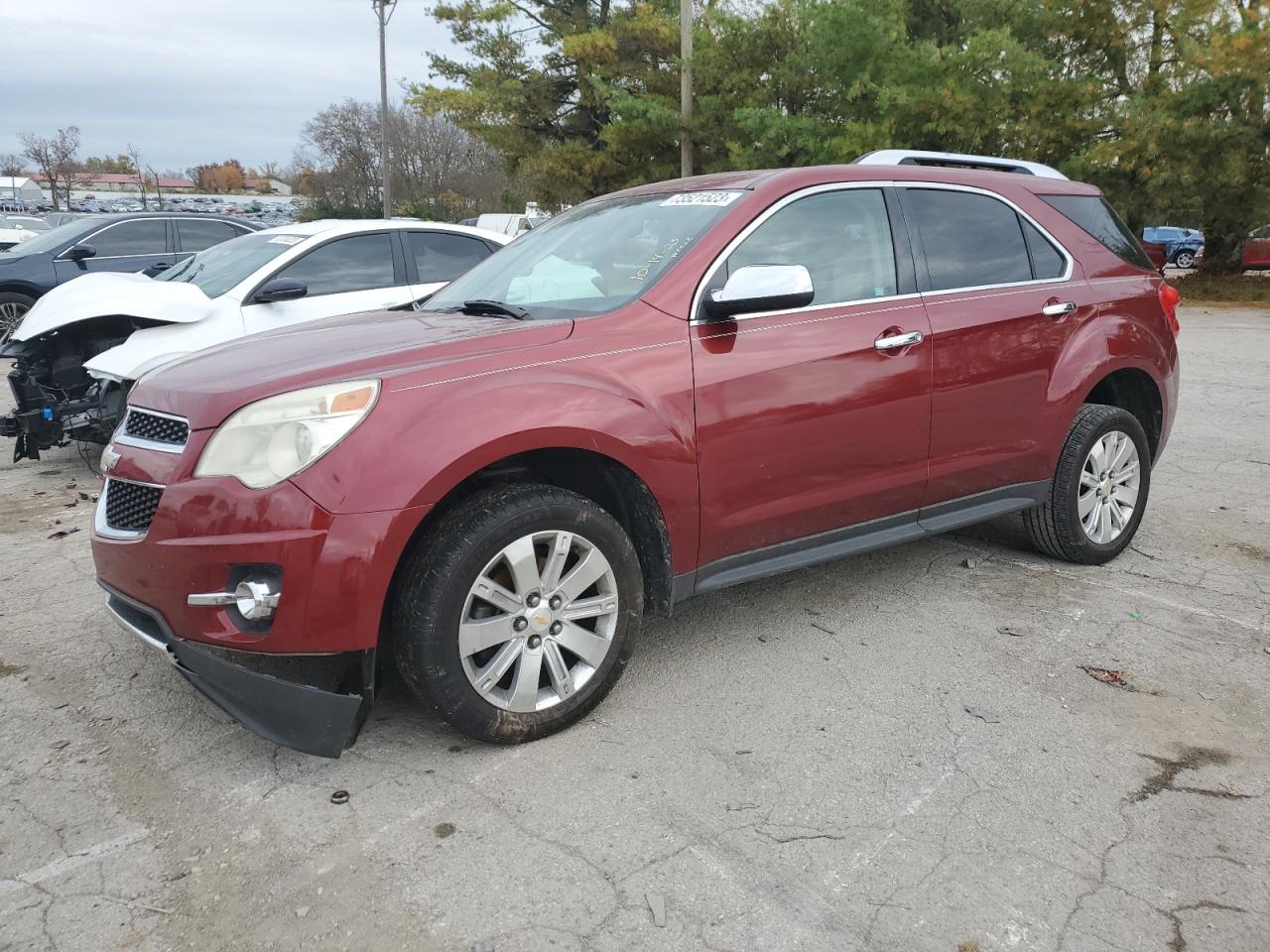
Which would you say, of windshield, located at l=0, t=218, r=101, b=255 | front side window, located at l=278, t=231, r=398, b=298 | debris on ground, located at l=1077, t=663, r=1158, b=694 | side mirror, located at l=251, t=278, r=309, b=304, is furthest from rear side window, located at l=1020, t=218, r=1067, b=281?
windshield, located at l=0, t=218, r=101, b=255

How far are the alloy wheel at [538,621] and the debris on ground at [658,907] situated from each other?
2.62 feet

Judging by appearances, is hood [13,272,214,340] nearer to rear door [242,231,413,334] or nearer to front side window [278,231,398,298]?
rear door [242,231,413,334]

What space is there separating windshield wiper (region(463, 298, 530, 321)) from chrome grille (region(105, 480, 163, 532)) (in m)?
1.28

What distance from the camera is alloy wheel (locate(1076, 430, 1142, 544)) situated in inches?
179

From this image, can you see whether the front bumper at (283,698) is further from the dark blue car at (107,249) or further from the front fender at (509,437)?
the dark blue car at (107,249)

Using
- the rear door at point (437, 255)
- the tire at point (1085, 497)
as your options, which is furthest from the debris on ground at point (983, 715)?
the rear door at point (437, 255)

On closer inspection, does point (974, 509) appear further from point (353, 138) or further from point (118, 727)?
point (353, 138)

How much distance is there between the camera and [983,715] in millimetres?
3256

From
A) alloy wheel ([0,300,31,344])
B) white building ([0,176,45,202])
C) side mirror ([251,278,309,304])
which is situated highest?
white building ([0,176,45,202])

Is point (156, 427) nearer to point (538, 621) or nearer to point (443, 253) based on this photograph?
point (538, 621)

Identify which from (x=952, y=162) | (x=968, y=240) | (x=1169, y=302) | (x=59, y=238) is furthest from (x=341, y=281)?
(x=59, y=238)

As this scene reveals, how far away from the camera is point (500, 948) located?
7.21 feet

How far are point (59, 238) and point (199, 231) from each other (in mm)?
1632

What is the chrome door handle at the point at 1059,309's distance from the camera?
14.0 feet
